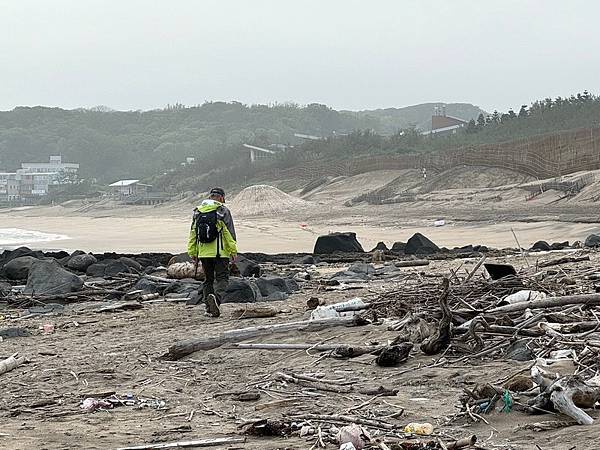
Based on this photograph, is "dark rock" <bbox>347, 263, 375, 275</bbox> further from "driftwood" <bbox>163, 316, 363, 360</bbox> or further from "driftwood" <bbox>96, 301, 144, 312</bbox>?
"driftwood" <bbox>163, 316, 363, 360</bbox>

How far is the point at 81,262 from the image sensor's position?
55.6ft

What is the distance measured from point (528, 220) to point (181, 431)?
24145 millimetres

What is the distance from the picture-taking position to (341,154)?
70.8 meters

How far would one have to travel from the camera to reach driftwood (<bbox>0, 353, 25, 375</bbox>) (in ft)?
26.2

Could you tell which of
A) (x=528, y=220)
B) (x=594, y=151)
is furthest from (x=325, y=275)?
Answer: (x=594, y=151)

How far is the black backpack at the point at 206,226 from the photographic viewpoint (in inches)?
415

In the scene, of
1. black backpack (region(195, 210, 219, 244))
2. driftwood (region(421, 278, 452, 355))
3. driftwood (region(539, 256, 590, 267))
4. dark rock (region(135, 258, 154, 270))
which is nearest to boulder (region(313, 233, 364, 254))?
dark rock (region(135, 258, 154, 270))

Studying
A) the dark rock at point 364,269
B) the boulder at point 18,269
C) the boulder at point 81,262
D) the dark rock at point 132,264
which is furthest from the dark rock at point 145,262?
the dark rock at point 364,269

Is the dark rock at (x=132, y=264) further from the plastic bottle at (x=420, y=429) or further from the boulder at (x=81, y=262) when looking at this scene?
the plastic bottle at (x=420, y=429)

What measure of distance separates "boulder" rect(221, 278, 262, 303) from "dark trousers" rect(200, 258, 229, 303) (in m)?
0.18

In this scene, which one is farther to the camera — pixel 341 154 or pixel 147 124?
pixel 147 124

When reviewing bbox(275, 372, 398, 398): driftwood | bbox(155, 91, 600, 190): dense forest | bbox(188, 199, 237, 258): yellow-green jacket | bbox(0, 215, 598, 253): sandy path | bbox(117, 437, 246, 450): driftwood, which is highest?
bbox(155, 91, 600, 190): dense forest

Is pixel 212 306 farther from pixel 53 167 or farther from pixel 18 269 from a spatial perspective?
pixel 53 167

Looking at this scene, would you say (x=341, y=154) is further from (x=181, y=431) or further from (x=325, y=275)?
(x=181, y=431)
